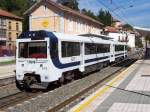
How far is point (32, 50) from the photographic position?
1697 cm

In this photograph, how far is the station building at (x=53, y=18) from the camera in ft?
203

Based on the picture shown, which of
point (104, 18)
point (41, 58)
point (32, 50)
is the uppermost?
point (104, 18)

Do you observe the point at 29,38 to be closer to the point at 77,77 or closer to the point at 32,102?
the point at 32,102

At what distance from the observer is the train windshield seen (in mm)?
16562

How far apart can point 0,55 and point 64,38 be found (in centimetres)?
3329

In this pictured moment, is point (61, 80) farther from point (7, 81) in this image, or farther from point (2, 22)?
point (2, 22)

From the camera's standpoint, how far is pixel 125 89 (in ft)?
50.4

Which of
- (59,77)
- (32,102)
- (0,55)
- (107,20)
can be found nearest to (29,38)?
(59,77)

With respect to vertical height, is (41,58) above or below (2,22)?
below

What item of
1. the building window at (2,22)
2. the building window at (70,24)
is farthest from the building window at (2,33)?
the building window at (70,24)

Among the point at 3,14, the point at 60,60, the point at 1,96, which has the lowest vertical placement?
the point at 1,96

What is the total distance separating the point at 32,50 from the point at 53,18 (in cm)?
4657

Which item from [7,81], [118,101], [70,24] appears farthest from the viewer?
[70,24]

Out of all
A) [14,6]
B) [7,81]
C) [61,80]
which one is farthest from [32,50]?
[14,6]
